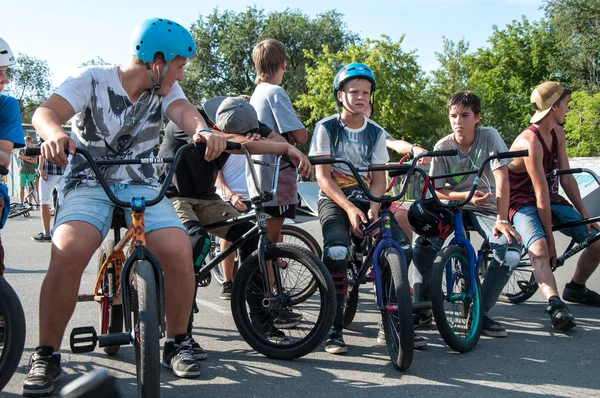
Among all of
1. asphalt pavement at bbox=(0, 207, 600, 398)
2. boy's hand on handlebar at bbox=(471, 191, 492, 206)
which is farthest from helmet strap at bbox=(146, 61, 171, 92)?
boy's hand on handlebar at bbox=(471, 191, 492, 206)

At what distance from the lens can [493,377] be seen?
3.76 m

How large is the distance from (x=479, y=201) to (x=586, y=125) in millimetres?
33794

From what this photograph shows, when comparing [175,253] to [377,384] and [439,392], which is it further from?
[439,392]

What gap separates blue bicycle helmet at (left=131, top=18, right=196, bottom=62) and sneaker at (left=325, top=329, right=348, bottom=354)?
6.69 ft

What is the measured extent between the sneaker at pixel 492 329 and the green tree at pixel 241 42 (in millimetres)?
48267

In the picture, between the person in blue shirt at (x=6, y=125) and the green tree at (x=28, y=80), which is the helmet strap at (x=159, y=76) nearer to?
the person in blue shirt at (x=6, y=125)

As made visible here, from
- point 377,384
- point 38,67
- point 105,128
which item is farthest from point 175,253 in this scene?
point 38,67

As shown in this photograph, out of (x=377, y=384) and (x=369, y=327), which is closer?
(x=377, y=384)

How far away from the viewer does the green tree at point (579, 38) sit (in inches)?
1686

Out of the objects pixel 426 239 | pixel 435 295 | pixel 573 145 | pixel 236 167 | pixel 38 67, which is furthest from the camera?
pixel 38 67

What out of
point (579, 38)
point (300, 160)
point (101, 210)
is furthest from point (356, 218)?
point (579, 38)

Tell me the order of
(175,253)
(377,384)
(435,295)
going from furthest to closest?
1. (435,295)
2. (377,384)
3. (175,253)

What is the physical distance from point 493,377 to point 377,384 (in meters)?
0.70

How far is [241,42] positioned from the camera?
175 ft
